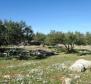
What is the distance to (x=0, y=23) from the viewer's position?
255 ft

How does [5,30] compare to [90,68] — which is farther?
[5,30]

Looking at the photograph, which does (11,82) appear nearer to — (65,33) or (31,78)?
(31,78)

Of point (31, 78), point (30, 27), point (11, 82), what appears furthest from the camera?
point (30, 27)

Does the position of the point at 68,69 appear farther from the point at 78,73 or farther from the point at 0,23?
the point at 0,23

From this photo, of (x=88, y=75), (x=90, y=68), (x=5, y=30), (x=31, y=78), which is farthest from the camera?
(x=5, y=30)

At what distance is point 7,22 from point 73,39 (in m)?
22.4

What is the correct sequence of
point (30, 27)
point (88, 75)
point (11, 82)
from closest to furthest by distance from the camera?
point (11, 82)
point (88, 75)
point (30, 27)

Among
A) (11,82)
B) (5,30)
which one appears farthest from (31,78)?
(5,30)

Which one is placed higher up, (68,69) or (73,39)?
(73,39)

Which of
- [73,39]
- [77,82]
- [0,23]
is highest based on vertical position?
[0,23]

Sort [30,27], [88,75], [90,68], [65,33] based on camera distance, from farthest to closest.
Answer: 1. [30,27]
2. [65,33]
3. [90,68]
4. [88,75]

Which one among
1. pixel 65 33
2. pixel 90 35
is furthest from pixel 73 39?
pixel 90 35

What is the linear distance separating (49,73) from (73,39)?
4914cm

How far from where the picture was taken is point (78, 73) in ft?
105
